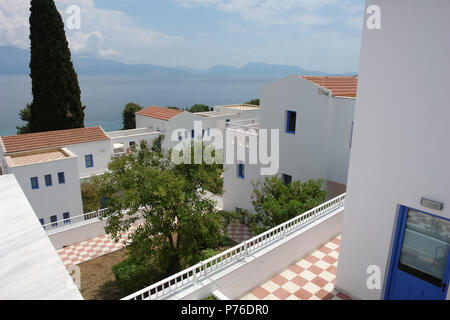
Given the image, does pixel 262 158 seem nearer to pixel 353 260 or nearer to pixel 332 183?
pixel 332 183

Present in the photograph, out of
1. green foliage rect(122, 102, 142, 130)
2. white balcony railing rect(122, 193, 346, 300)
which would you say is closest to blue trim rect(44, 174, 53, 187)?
white balcony railing rect(122, 193, 346, 300)

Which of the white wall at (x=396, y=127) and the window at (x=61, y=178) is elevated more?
the white wall at (x=396, y=127)

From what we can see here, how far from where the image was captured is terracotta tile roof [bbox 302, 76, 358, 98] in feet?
42.7

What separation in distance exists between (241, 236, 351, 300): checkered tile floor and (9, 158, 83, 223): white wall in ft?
42.1

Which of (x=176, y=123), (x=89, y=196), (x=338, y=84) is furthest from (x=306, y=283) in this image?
(x=176, y=123)

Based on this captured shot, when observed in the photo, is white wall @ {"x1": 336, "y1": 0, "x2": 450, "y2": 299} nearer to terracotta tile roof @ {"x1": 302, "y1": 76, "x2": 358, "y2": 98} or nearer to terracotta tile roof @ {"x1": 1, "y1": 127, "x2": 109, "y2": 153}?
terracotta tile roof @ {"x1": 302, "y1": 76, "x2": 358, "y2": 98}

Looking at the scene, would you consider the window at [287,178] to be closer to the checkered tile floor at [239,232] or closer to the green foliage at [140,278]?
the checkered tile floor at [239,232]

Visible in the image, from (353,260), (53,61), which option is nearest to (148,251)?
(353,260)

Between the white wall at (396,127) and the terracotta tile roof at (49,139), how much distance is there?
17856mm

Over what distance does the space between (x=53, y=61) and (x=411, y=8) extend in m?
25.9

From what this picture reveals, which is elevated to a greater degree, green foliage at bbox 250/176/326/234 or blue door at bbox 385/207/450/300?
blue door at bbox 385/207/450/300

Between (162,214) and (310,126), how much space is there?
7.39 m

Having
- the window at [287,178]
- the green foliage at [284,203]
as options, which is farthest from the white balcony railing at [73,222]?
the window at [287,178]

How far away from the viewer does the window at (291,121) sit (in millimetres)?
13949
